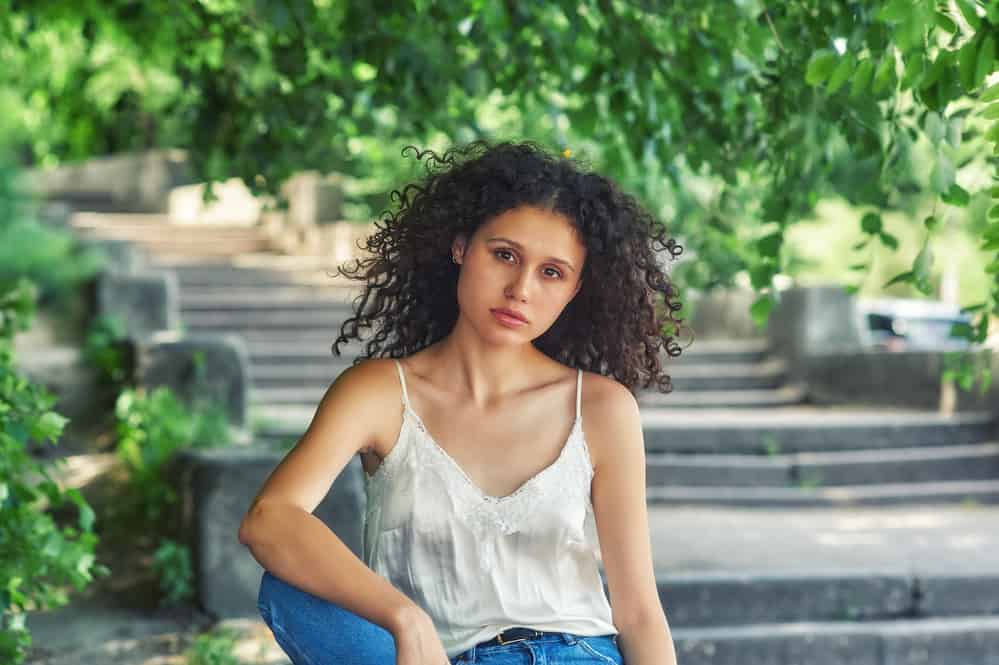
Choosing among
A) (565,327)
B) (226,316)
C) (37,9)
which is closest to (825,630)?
(565,327)

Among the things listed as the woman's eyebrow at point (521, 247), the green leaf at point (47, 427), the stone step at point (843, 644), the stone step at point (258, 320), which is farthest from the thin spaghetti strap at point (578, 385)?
the stone step at point (258, 320)

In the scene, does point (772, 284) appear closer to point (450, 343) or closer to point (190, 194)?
point (450, 343)

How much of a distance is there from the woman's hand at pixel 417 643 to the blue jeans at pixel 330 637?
56mm

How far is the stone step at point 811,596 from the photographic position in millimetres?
6113

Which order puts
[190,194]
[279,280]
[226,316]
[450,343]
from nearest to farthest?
[450,343] → [226,316] → [279,280] → [190,194]

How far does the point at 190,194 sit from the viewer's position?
1816cm

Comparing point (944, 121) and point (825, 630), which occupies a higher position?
point (944, 121)

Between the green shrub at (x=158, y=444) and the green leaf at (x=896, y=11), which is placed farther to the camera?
the green shrub at (x=158, y=444)

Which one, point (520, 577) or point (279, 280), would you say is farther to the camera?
point (279, 280)

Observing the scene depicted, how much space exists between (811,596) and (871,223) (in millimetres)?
2453

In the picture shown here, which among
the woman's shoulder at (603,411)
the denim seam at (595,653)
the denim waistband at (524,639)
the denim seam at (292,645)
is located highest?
the woman's shoulder at (603,411)

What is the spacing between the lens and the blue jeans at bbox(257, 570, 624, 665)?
2379 millimetres

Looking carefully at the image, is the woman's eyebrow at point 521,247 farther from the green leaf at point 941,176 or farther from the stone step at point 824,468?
the stone step at point 824,468

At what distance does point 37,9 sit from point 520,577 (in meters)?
5.39
